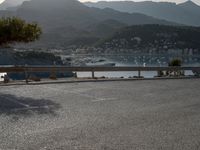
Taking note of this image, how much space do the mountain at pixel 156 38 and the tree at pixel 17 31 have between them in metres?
103

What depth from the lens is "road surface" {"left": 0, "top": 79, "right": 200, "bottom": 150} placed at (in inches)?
314

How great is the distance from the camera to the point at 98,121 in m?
10.3

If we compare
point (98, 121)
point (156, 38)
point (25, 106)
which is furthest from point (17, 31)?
point (156, 38)

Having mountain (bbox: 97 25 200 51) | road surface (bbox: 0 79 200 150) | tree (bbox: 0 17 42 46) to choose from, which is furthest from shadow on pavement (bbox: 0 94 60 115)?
mountain (bbox: 97 25 200 51)

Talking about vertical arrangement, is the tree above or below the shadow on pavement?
above

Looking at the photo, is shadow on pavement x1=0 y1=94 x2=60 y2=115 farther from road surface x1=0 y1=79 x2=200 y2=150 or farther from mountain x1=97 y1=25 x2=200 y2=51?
mountain x1=97 y1=25 x2=200 y2=51

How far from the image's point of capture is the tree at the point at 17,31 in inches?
918

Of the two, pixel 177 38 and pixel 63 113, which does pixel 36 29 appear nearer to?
pixel 63 113

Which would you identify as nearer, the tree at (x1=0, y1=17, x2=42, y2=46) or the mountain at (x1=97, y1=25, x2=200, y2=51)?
the tree at (x1=0, y1=17, x2=42, y2=46)

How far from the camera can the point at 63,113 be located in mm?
11516

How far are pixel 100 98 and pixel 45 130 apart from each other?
5.97 metres

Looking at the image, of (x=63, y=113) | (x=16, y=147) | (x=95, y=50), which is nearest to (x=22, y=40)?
(x=63, y=113)

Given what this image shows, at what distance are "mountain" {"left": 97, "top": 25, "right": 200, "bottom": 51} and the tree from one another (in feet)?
337

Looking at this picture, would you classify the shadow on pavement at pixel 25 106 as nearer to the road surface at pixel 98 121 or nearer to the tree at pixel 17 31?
the road surface at pixel 98 121
